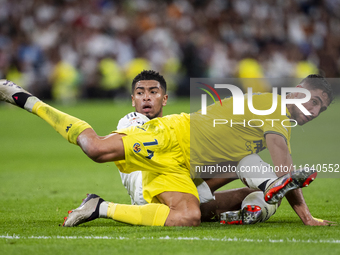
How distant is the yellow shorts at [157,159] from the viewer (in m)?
4.23

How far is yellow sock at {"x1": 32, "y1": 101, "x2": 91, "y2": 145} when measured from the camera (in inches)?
167

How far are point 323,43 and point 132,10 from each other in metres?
7.65

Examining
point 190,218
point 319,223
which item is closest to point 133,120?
point 190,218

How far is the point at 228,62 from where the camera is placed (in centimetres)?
1897

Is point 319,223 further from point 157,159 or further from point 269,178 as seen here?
point 157,159

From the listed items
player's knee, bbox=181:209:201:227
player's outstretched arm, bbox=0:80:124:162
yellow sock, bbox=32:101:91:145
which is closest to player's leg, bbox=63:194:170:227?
player's knee, bbox=181:209:201:227

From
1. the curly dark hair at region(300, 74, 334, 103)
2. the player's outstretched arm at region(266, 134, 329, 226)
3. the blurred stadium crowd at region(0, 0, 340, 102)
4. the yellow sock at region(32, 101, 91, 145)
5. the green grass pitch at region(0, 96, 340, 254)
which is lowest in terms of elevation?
the green grass pitch at region(0, 96, 340, 254)

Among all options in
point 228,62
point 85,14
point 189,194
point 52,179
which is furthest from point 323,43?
point 189,194

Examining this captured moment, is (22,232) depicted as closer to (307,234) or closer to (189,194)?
(189,194)

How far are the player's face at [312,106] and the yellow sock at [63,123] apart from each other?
70.3 inches

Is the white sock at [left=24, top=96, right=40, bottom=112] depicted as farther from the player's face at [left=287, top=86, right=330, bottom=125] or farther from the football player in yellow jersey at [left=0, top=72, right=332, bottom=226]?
the player's face at [left=287, top=86, right=330, bottom=125]

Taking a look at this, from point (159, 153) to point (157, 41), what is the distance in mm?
14507

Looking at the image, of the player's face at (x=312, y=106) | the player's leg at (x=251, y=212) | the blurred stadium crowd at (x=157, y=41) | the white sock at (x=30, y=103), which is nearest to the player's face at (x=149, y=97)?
the white sock at (x=30, y=103)

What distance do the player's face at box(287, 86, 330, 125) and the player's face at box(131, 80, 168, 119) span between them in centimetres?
159
